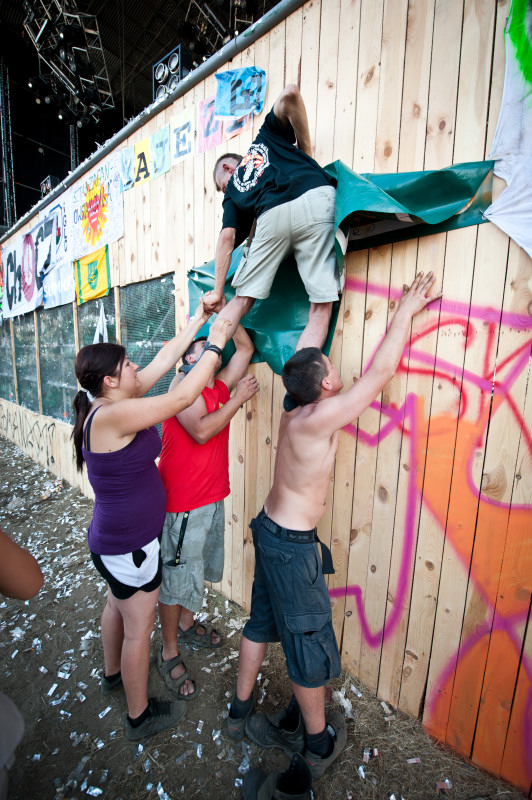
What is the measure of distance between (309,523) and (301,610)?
0.41 m

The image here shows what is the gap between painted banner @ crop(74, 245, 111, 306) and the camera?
4.60 m

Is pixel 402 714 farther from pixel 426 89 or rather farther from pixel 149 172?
pixel 149 172

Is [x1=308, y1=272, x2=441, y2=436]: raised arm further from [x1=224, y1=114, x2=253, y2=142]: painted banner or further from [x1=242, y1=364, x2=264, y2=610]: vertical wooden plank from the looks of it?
[x1=224, y1=114, x2=253, y2=142]: painted banner

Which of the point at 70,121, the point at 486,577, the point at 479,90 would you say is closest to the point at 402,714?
the point at 486,577

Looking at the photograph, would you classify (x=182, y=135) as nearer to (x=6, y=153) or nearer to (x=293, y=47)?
(x=293, y=47)

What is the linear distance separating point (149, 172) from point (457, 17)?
3055mm

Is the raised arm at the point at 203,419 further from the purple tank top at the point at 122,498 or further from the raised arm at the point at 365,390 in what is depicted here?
the raised arm at the point at 365,390

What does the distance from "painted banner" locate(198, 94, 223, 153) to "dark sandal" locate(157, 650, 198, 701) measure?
13.2 ft

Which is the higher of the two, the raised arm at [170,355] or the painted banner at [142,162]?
the painted banner at [142,162]

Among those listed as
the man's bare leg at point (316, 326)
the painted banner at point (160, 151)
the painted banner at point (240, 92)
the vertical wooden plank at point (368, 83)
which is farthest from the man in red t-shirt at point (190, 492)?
the painted banner at point (160, 151)

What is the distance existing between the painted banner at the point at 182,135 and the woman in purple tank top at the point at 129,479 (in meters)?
2.38

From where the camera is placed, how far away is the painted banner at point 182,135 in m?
3.21

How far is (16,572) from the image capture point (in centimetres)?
111

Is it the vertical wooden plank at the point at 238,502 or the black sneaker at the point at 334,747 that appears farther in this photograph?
the vertical wooden plank at the point at 238,502
